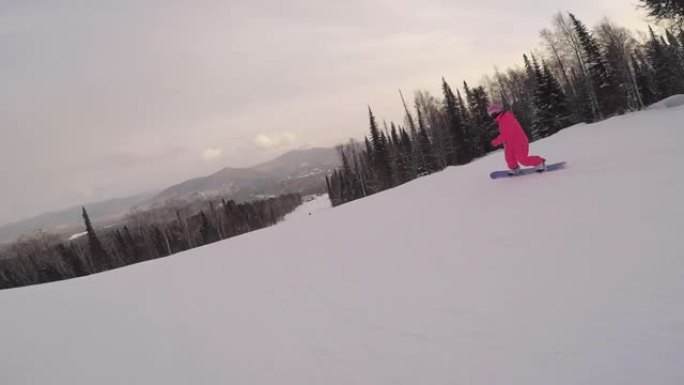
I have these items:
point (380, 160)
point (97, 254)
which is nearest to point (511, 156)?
point (380, 160)

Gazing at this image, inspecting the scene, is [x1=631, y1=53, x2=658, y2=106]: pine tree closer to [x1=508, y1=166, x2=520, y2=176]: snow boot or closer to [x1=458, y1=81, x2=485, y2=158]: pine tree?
[x1=458, y1=81, x2=485, y2=158]: pine tree

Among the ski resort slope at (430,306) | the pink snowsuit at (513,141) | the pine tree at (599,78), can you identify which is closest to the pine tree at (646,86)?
the pine tree at (599,78)

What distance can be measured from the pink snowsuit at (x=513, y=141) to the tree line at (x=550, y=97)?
23.7 metres

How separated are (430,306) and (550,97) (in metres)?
40.8

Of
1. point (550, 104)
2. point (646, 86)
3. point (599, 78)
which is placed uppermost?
point (599, 78)

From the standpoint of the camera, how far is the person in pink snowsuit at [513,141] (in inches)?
357

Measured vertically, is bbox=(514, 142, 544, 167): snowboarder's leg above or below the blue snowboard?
above

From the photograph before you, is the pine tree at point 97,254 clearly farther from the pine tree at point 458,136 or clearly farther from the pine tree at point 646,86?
the pine tree at point 646,86

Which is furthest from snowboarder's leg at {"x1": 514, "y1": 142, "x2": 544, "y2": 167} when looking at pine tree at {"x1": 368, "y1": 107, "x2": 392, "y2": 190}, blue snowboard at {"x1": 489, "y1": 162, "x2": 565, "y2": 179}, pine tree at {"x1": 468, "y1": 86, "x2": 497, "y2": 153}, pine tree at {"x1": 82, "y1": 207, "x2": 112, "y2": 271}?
pine tree at {"x1": 82, "y1": 207, "x2": 112, "y2": 271}

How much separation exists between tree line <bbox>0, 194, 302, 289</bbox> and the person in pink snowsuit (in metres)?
58.6

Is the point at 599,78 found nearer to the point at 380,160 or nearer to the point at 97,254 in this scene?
the point at 380,160

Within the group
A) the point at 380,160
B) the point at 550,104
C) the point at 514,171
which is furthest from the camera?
the point at 380,160

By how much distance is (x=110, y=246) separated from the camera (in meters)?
67.3

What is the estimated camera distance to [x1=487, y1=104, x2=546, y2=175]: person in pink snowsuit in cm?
906
